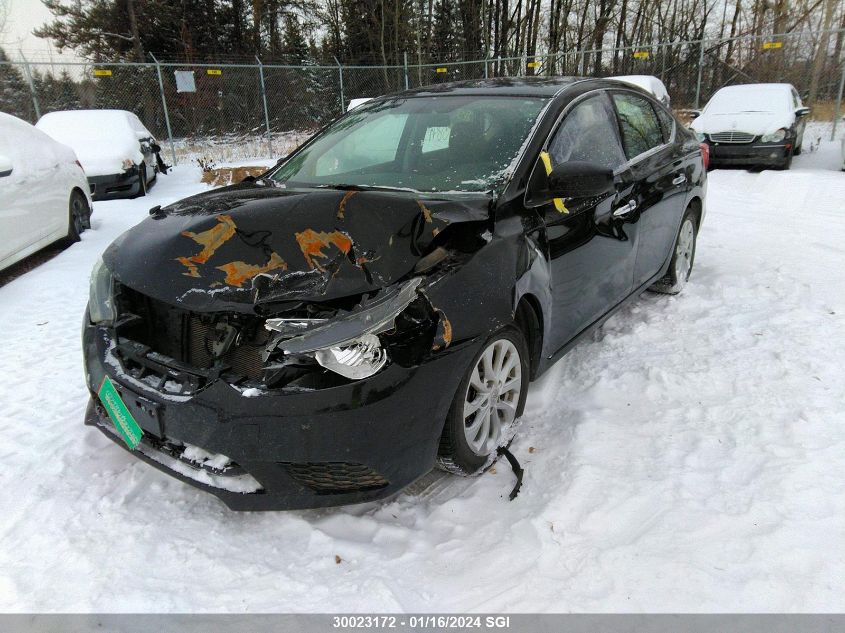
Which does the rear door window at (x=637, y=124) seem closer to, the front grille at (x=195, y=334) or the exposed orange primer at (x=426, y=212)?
the exposed orange primer at (x=426, y=212)

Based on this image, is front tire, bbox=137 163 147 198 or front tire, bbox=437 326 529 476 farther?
front tire, bbox=137 163 147 198

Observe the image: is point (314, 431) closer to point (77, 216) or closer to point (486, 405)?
point (486, 405)

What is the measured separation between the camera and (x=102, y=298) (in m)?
2.51

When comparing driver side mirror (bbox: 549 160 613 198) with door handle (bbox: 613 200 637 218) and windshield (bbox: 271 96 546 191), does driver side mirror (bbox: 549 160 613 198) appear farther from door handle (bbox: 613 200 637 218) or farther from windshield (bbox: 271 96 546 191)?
door handle (bbox: 613 200 637 218)

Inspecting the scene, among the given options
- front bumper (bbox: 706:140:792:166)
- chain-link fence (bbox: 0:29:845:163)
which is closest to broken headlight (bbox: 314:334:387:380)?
front bumper (bbox: 706:140:792:166)

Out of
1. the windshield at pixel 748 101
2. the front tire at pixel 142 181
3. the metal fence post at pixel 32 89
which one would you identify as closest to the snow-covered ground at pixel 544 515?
the front tire at pixel 142 181

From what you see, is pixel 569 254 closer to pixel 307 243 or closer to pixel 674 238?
pixel 307 243

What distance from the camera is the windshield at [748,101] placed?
1100 centimetres

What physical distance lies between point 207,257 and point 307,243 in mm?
392

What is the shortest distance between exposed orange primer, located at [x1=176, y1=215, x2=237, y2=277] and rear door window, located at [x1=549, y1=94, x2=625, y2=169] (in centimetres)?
160

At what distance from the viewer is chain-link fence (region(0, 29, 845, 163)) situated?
14.4 m

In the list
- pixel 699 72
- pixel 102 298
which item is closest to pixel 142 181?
pixel 102 298

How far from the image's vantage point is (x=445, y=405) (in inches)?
85.1

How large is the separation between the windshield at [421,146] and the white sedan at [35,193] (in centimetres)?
307
